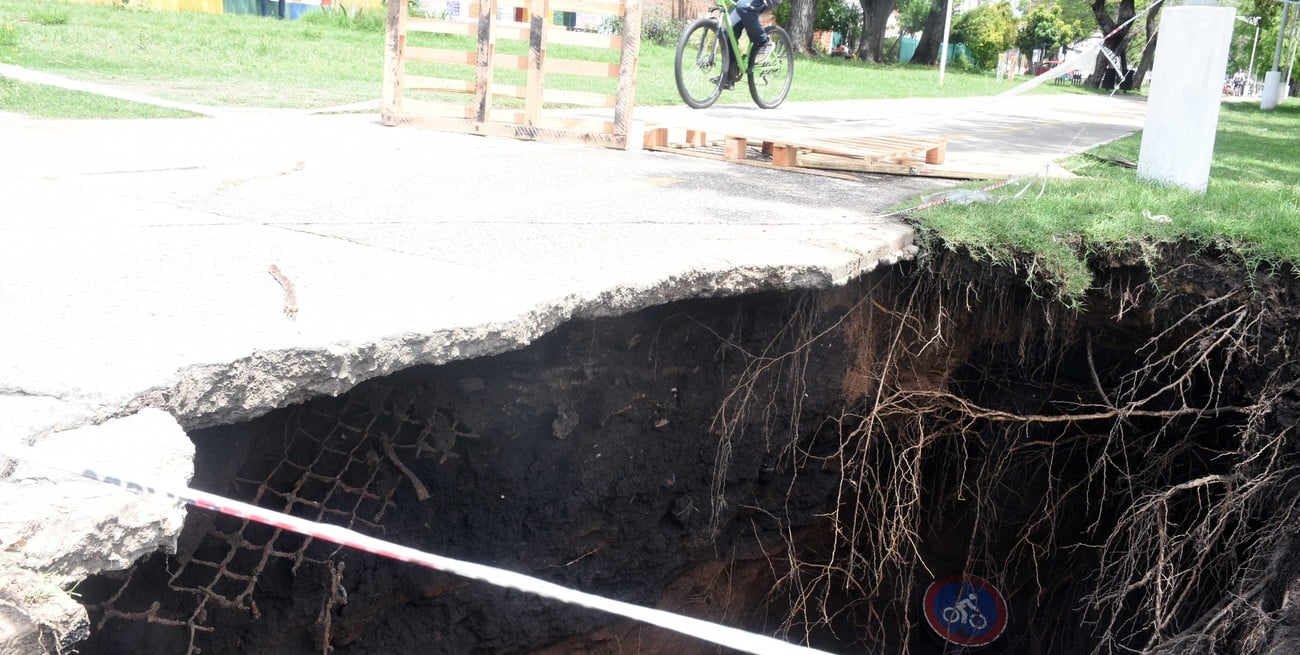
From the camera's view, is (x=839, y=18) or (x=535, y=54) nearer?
(x=535, y=54)

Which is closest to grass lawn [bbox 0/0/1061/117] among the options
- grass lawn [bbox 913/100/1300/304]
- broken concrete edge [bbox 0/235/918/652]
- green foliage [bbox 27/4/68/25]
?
green foliage [bbox 27/4/68/25]

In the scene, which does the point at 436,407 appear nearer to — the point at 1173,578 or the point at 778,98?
the point at 1173,578

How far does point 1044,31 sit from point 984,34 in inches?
329

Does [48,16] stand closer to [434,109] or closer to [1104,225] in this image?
[434,109]

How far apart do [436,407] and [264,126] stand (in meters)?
4.15

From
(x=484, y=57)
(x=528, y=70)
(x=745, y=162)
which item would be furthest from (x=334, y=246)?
(x=528, y=70)

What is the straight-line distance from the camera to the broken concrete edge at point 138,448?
7.07 ft

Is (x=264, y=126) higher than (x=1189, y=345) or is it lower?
higher

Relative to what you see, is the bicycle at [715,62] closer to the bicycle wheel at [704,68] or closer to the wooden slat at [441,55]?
the bicycle wheel at [704,68]

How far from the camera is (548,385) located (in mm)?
4688

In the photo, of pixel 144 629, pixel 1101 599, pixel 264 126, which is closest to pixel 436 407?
pixel 144 629

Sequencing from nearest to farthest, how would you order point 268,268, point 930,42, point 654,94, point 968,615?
point 268,268
point 968,615
point 654,94
point 930,42

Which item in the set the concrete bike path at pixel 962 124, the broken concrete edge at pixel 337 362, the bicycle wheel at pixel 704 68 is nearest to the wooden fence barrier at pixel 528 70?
the concrete bike path at pixel 962 124

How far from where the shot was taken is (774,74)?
11797 millimetres
